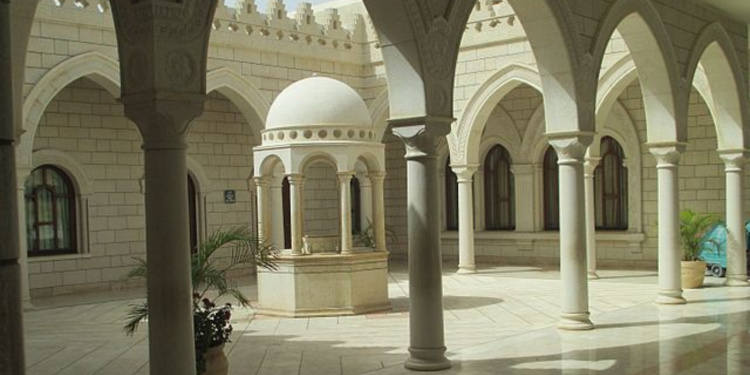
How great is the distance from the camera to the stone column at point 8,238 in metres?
2.91

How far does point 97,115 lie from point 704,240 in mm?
11112

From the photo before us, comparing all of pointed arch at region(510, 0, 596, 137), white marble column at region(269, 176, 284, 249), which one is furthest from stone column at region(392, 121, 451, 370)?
white marble column at region(269, 176, 284, 249)

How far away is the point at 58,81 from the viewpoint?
13.3 m

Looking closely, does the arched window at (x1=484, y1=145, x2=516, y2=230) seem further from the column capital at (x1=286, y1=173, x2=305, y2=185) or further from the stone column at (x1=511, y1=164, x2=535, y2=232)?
the column capital at (x1=286, y1=173, x2=305, y2=185)

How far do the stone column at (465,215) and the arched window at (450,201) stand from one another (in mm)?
3939

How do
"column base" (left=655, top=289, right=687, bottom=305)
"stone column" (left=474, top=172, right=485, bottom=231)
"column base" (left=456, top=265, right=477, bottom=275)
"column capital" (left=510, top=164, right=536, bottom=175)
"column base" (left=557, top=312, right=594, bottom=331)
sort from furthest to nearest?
"stone column" (left=474, top=172, right=485, bottom=231)
"column capital" (left=510, top=164, right=536, bottom=175)
"column base" (left=456, top=265, right=477, bottom=275)
"column base" (left=655, top=289, right=687, bottom=305)
"column base" (left=557, top=312, right=594, bottom=331)

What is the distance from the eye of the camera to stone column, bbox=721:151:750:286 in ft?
43.2

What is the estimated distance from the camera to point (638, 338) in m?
8.98

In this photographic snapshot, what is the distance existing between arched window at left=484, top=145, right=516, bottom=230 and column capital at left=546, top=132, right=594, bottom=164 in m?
10.5

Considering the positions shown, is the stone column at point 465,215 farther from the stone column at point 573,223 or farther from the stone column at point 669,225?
the stone column at point 573,223

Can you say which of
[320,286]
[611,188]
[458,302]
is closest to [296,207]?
[320,286]

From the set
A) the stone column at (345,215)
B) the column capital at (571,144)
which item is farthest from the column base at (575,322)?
the stone column at (345,215)

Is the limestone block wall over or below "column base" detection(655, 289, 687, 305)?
over

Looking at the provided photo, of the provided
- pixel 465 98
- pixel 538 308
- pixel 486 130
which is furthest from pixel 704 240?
pixel 486 130
